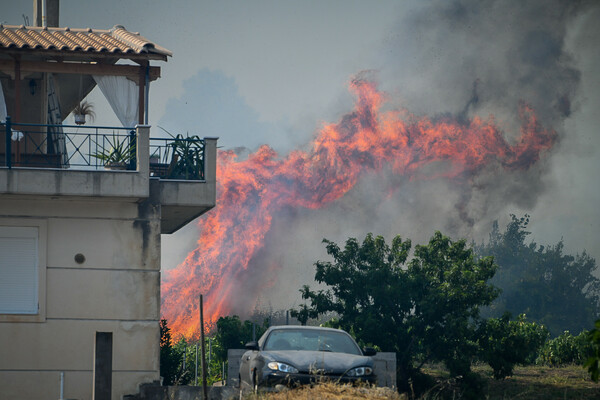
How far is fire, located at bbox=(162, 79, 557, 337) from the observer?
49844 millimetres

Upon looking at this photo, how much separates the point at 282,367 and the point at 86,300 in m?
6.19

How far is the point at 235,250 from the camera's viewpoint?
5091cm

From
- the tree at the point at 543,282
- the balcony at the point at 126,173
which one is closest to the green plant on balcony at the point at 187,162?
the balcony at the point at 126,173

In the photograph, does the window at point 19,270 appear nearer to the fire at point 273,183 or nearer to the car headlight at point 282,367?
the car headlight at point 282,367

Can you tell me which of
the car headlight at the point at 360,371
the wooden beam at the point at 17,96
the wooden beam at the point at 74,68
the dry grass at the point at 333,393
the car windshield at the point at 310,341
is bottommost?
the dry grass at the point at 333,393

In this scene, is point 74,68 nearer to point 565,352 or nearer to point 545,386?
point 545,386

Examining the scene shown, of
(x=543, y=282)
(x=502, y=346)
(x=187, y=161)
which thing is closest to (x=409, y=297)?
(x=502, y=346)

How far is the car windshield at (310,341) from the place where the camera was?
46.3ft

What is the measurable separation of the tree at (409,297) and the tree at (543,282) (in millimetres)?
38432

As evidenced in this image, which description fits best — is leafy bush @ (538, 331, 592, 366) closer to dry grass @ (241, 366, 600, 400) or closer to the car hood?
dry grass @ (241, 366, 600, 400)

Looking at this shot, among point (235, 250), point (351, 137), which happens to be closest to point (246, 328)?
point (235, 250)

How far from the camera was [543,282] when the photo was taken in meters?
68.4

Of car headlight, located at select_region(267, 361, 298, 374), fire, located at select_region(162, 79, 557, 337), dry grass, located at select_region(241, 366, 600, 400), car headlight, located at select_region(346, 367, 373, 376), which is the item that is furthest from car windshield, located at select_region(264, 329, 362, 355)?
fire, located at select_region(162, 79, 557, 337)

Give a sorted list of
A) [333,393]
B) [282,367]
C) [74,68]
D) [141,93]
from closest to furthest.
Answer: [333,393], [282,367], [141,93], [74,68]
